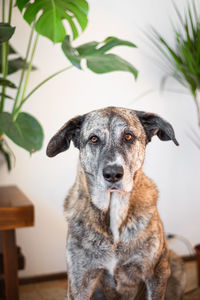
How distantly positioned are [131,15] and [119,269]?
5.51ft

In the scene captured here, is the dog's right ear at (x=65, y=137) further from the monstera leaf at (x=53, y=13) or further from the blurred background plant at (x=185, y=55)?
the blurred background plant at (x=185, y=55)

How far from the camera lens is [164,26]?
102 inches

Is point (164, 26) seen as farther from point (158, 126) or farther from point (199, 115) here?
point (158, 126)

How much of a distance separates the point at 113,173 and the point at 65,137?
0.29 meters

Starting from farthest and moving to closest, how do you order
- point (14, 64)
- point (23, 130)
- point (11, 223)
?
point (14, 64) < point (11, 223) < point (23, 130)

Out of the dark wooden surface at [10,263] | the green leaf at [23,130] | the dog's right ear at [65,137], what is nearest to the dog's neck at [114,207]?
the dog's right ear at [65,137]

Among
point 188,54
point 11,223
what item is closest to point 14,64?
point 11,223

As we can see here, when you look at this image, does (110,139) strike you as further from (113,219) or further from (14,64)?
(14,64)

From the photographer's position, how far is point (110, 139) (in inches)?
55.5

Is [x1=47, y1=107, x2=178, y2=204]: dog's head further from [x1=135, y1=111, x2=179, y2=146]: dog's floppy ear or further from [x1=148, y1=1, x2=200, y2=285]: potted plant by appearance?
[x1=148, y1=1, x2=200, y2=285]: potted plant

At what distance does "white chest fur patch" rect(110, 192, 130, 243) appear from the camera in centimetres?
146

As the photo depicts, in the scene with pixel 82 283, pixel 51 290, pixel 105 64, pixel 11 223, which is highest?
pixel 105 64

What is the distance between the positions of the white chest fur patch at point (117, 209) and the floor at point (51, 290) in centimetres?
99

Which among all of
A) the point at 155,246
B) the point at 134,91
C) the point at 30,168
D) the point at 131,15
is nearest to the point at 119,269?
the point at 155,246
